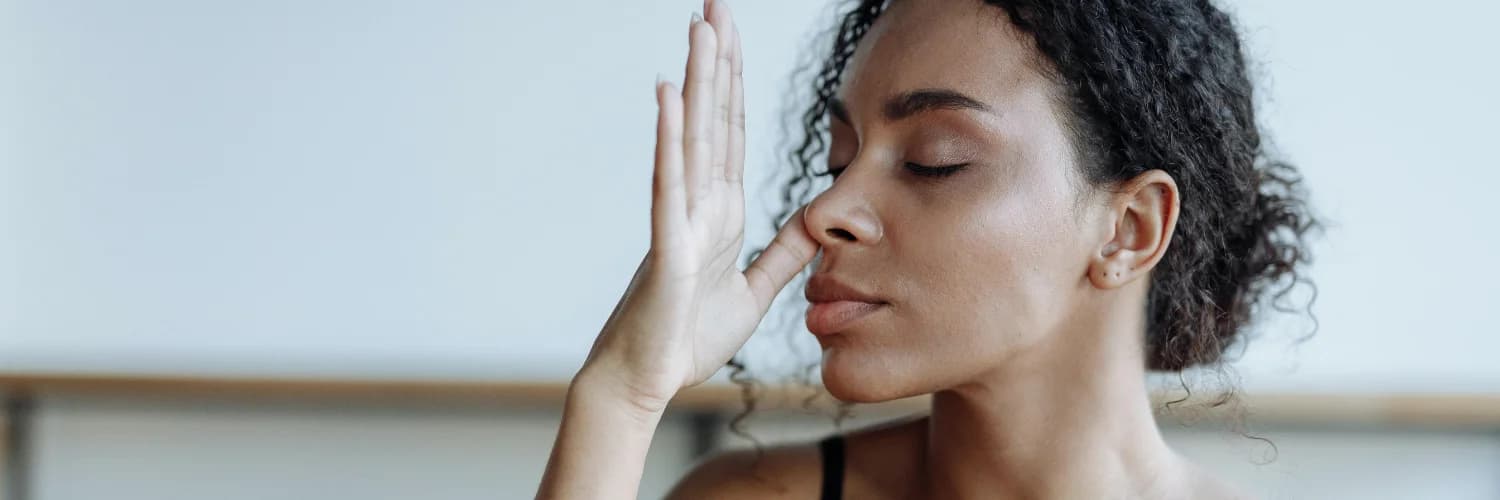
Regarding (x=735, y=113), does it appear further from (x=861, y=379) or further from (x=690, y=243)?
(x=861, y=379)

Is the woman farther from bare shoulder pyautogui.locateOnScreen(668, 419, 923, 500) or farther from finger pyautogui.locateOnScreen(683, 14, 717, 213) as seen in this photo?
bare shoulder pyautogui.locateOnScreen(668, 419, 923, 500)

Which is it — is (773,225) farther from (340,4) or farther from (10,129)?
(10,129)

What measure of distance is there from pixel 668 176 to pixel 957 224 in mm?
229

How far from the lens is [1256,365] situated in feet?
5.83

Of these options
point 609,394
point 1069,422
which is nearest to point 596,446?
point 609,394

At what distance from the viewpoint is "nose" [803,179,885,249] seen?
983mm

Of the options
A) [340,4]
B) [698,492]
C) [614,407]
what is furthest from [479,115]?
[614,407]

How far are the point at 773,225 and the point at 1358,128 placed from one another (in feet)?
2.97

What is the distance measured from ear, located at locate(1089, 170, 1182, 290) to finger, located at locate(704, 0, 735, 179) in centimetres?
31

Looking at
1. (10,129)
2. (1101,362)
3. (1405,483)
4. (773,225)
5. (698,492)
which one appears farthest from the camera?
(10,129)

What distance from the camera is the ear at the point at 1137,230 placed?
100 cm

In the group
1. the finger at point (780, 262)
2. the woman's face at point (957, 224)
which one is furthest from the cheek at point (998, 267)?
the finger at point (780, 262)

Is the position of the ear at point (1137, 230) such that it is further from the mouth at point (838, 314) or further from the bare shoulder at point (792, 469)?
the bare shoulder at point (792, 469)

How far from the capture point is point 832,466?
1230 mm
